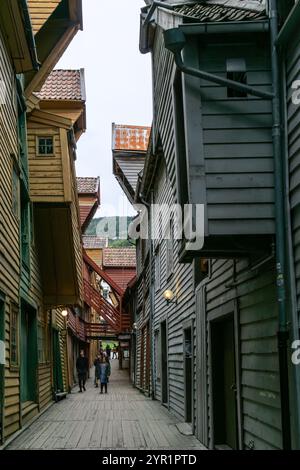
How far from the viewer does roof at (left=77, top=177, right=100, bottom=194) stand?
106ft

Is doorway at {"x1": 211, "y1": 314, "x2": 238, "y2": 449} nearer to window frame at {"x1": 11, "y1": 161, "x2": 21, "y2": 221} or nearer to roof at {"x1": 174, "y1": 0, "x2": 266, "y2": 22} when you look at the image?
roof at {"x1": 174, "y1": 0, "x2": 266, "y2": 22}

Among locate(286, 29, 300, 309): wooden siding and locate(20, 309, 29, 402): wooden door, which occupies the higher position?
locate(286, 29, 300, 309): wooden siding

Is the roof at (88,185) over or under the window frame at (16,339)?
over

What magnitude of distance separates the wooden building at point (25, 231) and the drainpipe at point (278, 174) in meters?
4.64

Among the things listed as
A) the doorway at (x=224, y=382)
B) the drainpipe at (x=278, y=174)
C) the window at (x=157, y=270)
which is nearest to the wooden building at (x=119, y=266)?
the window at (x=157, y=270)

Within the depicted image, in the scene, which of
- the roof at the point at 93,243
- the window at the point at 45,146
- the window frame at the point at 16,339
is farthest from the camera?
the roof at the point at 93,243

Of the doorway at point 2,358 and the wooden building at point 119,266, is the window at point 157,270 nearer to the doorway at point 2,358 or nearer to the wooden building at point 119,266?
the doorway at point 2,358

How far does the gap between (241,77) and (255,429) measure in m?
3.76

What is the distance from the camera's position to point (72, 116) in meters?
18.2

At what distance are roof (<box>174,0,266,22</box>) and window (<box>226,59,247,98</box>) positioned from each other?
0.43 metres

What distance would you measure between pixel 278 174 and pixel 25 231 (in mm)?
9194

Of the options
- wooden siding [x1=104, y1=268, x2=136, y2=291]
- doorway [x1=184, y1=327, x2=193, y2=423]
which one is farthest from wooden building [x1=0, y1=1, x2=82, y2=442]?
wooden siding [x1=104, y1=268, x2=136, y2=291]

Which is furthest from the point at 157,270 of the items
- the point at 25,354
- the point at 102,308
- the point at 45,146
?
the point at 102,308

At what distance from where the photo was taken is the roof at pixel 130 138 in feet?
87.3
